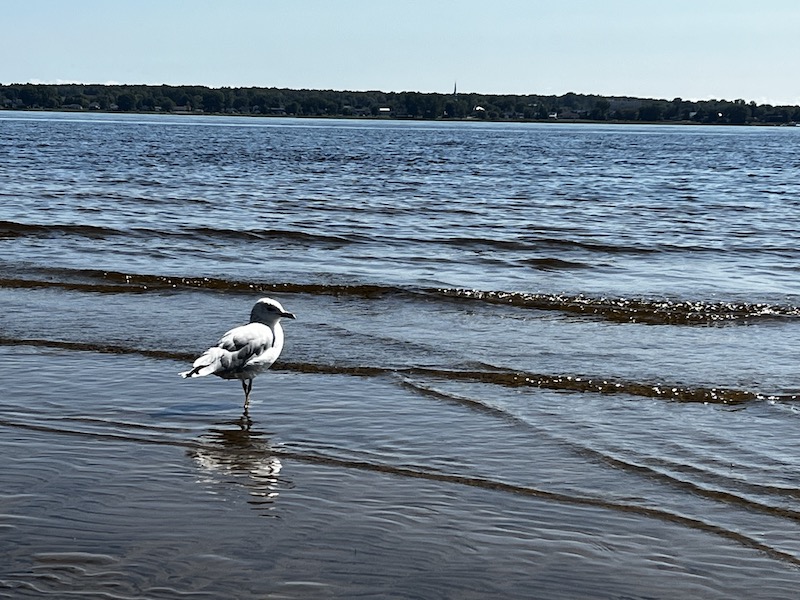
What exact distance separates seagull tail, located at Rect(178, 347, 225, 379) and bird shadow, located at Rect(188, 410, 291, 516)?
0.44 metres

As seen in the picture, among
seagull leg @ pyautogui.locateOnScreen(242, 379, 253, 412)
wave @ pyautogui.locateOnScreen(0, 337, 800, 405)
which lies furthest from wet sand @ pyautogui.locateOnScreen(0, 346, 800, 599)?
wave @ pyautogui.locateOnScreen(0, 337, 800, 405)

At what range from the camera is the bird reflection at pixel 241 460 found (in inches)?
252

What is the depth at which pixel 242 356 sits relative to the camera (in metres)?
8.45

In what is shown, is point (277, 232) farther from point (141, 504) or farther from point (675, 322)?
point (141, 504)

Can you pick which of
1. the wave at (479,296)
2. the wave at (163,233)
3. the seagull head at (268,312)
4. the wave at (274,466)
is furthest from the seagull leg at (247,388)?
the wave at (163,233)

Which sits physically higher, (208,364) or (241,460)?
(208,364)

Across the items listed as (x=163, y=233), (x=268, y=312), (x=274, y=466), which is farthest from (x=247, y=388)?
(x=163, y=233)

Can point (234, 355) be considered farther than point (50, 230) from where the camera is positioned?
No

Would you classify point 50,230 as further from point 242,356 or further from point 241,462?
point 241,462

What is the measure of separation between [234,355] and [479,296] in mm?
6083

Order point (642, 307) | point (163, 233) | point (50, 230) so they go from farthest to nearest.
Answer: point (163, 233)
point (50, 230)
point (642, 307)

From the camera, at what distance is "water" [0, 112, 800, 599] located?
5258 millimetres

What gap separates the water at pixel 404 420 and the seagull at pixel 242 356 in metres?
0.26

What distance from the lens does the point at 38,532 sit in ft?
18.0
